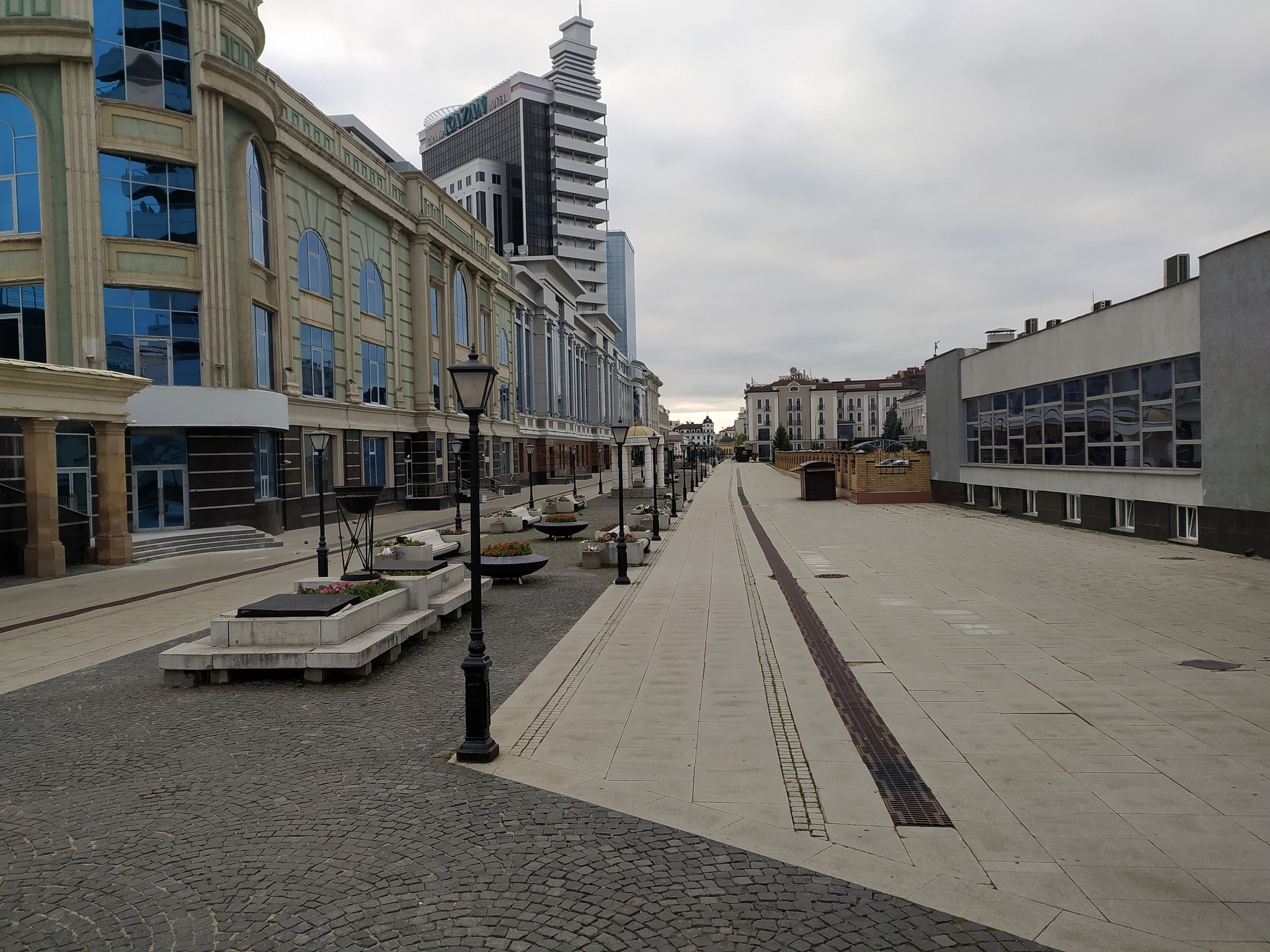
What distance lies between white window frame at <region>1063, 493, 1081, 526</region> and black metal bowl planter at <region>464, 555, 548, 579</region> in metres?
19.1

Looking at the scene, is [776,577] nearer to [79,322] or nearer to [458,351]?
→ [79,322]

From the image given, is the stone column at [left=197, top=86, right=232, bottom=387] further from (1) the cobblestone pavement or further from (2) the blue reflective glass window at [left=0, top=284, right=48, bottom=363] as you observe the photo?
(1) the cobblestone pavement

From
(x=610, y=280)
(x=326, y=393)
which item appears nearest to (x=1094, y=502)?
(x=326, y=393)

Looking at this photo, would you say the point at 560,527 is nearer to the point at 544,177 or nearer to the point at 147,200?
the point at 147,200

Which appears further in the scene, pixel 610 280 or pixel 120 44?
pixel 610 280

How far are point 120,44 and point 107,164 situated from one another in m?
3.83

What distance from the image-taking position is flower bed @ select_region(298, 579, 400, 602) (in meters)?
10.7

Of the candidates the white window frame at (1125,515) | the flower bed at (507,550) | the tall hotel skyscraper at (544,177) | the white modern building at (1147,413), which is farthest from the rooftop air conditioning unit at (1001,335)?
the tall hotel skyscraper at (544,177)

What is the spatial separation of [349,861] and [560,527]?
19.7 metres

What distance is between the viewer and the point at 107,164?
2398 centimetres

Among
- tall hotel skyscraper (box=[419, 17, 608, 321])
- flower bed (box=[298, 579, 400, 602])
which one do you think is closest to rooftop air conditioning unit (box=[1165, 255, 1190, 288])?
flower bed (box=[298, 579, 400, 602])

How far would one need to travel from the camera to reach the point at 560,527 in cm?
2477

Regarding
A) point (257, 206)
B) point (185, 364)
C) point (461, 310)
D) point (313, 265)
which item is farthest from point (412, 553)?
point (461, 310)

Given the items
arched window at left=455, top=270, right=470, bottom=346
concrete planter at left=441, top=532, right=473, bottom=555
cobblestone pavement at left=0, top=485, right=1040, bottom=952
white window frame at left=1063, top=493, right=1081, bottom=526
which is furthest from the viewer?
arched window at left=455, top=270, right=470, bottom=346
